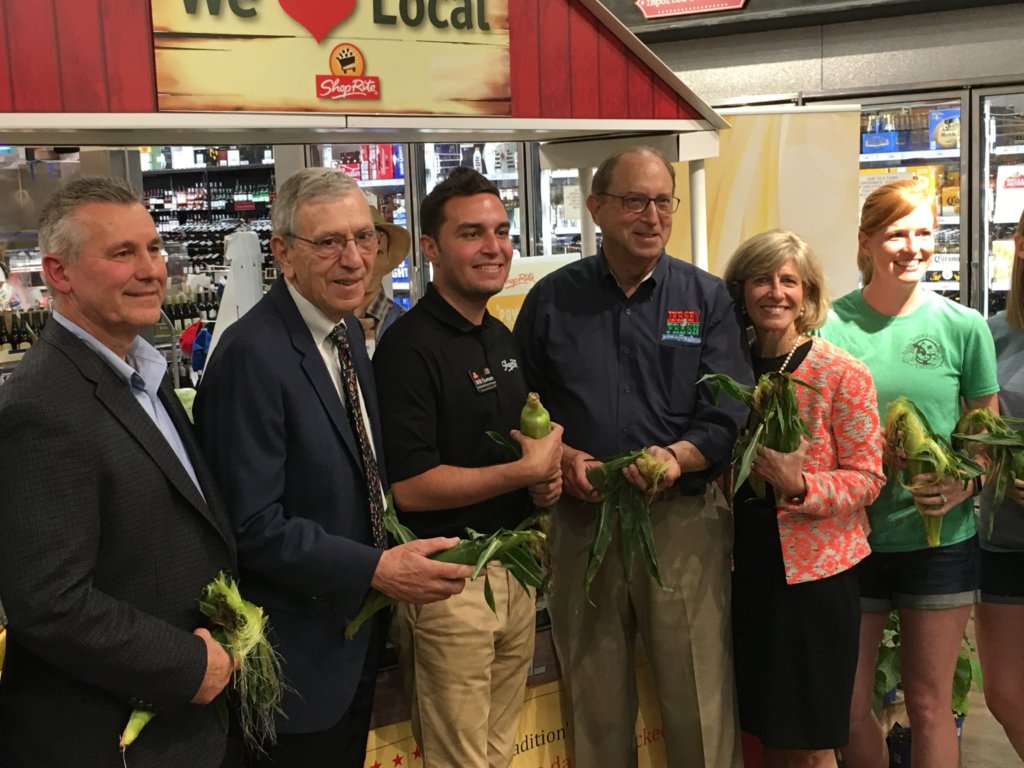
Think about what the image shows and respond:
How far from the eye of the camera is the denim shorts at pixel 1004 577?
3221 millimetres

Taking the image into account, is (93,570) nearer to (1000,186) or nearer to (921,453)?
(921,453)

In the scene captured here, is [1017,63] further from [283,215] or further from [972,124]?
[283,215]

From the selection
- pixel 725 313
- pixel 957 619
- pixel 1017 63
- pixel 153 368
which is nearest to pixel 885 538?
pixel 957 619

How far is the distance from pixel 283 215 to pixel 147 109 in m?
0.35

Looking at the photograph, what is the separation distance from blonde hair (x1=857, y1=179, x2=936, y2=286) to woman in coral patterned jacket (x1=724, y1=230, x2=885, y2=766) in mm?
327

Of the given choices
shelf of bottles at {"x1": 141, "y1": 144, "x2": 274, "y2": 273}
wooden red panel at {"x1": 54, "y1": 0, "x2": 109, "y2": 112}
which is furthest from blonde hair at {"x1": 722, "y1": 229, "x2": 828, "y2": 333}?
shelf of bottles at {"x1": 141, "y1": 144, "x2": 274, "y2": 273}

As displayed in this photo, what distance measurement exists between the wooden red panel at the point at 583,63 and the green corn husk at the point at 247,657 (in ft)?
5.10

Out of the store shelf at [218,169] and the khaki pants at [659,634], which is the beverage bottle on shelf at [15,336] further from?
the store shelf at [218,169]

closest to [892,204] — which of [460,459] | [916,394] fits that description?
[916,394]

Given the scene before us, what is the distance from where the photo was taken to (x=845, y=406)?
279 cm

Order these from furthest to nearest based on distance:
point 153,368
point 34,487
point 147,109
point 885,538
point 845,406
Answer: point 885,538 < point 845,406 < point 147,109 < point 153,368 < point 34,487

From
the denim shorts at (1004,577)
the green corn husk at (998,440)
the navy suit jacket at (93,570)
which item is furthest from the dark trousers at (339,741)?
the denim shorts at (1004,577)

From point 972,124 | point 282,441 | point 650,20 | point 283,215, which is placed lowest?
point 282,441

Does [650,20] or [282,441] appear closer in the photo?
[282,441]
